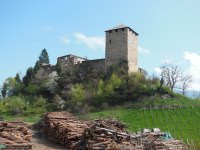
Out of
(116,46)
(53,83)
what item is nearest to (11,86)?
(53,83)

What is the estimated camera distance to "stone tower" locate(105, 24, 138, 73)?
1240 inches

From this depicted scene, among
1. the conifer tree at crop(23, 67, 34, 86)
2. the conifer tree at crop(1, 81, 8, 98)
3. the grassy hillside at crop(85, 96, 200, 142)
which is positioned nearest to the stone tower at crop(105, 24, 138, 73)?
the grassy hillside at crop(85, 96, 200, 142)

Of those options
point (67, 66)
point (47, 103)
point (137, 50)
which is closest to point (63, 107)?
point (47, 103)

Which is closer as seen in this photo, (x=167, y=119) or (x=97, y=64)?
(x=167, y=119)

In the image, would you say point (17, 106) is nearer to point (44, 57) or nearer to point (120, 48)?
point (120, 48)

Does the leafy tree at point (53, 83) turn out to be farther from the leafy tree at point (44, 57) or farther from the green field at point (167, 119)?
the leafy tree at point (44, 57)

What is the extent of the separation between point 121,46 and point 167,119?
56.3 ft

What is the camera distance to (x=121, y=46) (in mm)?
31891

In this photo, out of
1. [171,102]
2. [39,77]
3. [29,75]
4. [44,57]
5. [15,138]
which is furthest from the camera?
[44,57]

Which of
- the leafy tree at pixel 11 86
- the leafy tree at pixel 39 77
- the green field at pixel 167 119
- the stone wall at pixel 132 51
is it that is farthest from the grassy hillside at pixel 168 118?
the leafy tree at pixel 11 86

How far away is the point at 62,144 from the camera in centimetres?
1060

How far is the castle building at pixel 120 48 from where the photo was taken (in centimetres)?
3153

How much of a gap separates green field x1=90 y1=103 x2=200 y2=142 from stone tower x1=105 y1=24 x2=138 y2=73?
11438 mm

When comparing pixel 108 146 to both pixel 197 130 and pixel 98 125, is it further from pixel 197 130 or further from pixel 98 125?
pixel 197 130
